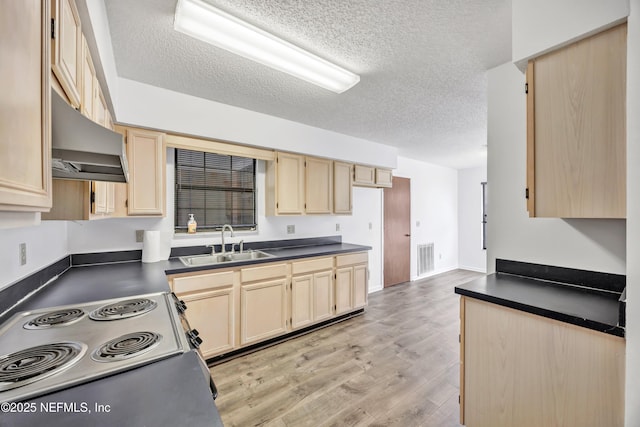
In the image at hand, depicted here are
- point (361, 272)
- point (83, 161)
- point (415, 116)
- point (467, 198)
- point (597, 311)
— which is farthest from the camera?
point (467, 198)

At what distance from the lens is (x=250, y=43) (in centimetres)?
165

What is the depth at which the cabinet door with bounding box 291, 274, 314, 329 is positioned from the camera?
9.67ft

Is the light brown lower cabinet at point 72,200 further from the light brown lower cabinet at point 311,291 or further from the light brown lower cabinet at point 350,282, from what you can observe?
the light brown lower cabinet at point 350,282

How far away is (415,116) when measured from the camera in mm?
3031

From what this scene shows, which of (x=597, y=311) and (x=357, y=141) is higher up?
(x=357, y=141)

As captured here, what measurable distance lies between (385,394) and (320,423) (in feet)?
1.87

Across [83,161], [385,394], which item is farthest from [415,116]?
[83,161]

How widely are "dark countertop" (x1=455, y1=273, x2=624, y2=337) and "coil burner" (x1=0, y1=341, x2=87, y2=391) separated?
1.80m

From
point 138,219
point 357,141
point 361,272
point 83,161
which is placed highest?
point 357,141

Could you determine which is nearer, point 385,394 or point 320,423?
point 320,423

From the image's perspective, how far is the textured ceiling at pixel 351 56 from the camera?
146cm

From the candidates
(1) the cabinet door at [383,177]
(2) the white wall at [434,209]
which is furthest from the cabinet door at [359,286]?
(2) the white wall at [434,209]

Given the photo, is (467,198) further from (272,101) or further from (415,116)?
(272,101)

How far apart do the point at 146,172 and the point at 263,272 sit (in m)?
1.41
